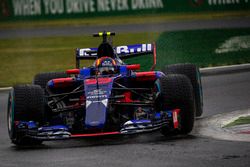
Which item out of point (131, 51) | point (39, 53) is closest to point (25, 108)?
point (131, 51)

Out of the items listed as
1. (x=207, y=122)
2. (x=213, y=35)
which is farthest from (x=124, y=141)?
(x=213, y=35)

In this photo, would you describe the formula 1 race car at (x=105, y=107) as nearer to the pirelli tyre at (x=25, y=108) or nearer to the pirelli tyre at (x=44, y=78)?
the pirelli tyre at (x=25, y=108)

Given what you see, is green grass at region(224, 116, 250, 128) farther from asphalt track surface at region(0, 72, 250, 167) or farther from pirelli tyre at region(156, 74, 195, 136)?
pirelli tyre at region(156, 74, 195, 136)

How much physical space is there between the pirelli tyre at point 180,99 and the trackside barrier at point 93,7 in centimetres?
1756

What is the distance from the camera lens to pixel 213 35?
24.5m

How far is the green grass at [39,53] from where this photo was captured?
21.9 metres

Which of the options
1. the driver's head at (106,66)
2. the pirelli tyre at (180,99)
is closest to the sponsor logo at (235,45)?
the driver's head at (106,66)

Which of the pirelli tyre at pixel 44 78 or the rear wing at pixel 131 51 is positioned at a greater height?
the rear wing at pixel 131 51

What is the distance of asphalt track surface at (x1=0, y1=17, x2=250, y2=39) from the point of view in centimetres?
2791

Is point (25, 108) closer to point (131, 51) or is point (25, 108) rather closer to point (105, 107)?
point (105, 107)

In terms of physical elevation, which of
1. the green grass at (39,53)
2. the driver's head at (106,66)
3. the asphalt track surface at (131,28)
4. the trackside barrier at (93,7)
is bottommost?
the green grass at (39,53)

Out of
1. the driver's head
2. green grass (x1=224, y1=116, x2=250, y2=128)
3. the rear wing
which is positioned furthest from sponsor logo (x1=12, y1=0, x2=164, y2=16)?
green grass (x1=224, y1=116, x2=250, y2=128)

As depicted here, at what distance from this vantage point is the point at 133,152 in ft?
33.9

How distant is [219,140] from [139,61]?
10060 millimetres
